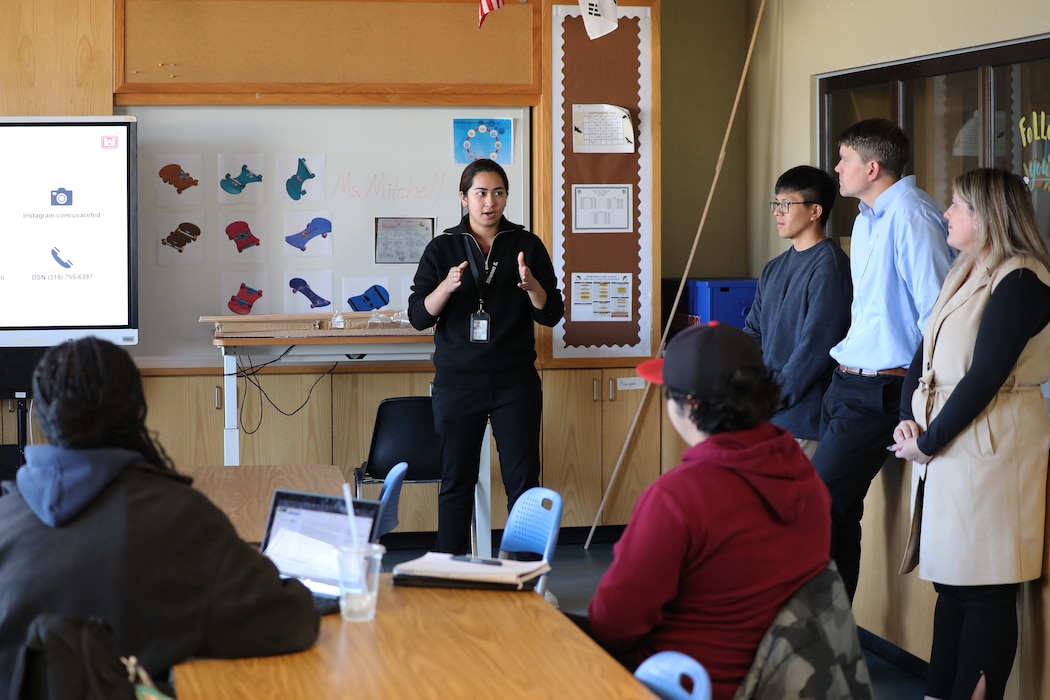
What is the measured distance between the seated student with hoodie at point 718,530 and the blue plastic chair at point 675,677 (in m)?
0.16

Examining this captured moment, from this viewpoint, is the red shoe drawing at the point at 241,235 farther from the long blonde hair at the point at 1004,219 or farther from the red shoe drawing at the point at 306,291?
the long blonde hair at the point at 1004,219

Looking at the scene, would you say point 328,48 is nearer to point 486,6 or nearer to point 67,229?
point 486,6

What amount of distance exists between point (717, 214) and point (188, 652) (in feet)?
15.5

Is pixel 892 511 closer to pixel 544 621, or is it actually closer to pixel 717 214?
pixel 544 621

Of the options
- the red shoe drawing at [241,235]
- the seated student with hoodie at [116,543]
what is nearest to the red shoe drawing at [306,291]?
the red shoe drawing at [241,235]

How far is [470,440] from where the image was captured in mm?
4348

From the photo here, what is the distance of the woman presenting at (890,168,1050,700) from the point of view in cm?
292

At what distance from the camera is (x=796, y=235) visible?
4.04 m

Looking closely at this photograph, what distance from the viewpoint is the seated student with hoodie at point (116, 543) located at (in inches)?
67.2

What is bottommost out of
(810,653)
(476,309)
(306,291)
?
(810,653)

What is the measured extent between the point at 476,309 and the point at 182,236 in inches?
63.9

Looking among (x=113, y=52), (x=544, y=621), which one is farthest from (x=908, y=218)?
(x=113, y=52)

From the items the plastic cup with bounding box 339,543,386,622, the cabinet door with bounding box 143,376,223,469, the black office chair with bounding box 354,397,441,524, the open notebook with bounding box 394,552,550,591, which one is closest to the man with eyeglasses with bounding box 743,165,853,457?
the black office chair with bounding box 354,397,441,524

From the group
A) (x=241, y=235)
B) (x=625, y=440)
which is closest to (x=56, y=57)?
(x=241, y=235)
